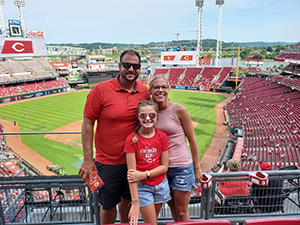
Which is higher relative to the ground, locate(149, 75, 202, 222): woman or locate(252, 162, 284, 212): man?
locate(149, 75, 202, 222): woman

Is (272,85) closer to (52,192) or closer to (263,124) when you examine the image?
(263,124)

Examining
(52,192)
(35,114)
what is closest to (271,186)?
(52,192)

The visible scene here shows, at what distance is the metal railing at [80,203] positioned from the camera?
287 cm

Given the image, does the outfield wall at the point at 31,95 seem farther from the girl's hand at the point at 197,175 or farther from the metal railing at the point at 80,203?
the girl's hand at the point at 197,175

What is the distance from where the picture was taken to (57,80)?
5309cm

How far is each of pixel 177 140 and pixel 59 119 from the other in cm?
2759

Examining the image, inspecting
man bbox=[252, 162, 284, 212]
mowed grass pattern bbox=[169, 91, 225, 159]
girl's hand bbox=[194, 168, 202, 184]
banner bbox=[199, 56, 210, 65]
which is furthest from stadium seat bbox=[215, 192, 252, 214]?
banner bbox=[199, 56, 210, 65]

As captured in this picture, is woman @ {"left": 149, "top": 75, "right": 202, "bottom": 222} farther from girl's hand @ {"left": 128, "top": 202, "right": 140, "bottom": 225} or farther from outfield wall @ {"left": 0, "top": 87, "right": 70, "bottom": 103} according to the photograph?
outfield wall @ {"left": 0, "top": 87, "right": 70, "bottom": 103}

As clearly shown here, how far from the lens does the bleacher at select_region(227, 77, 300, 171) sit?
14484mm

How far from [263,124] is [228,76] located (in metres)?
31.6

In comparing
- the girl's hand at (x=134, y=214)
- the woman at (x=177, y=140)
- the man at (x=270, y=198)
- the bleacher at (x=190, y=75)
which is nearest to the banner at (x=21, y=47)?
the bleacher at (x=190, y=75)

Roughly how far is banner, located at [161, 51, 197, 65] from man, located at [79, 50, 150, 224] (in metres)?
54.5

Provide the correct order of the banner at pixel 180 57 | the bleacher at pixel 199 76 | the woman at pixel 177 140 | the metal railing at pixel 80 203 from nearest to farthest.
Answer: the woman at pixel 177 140 < the metal railing at pixel 80 203 < the bleacher at pixel 199 76 < the banner at pixel 180 57

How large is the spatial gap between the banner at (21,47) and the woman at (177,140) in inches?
1992
